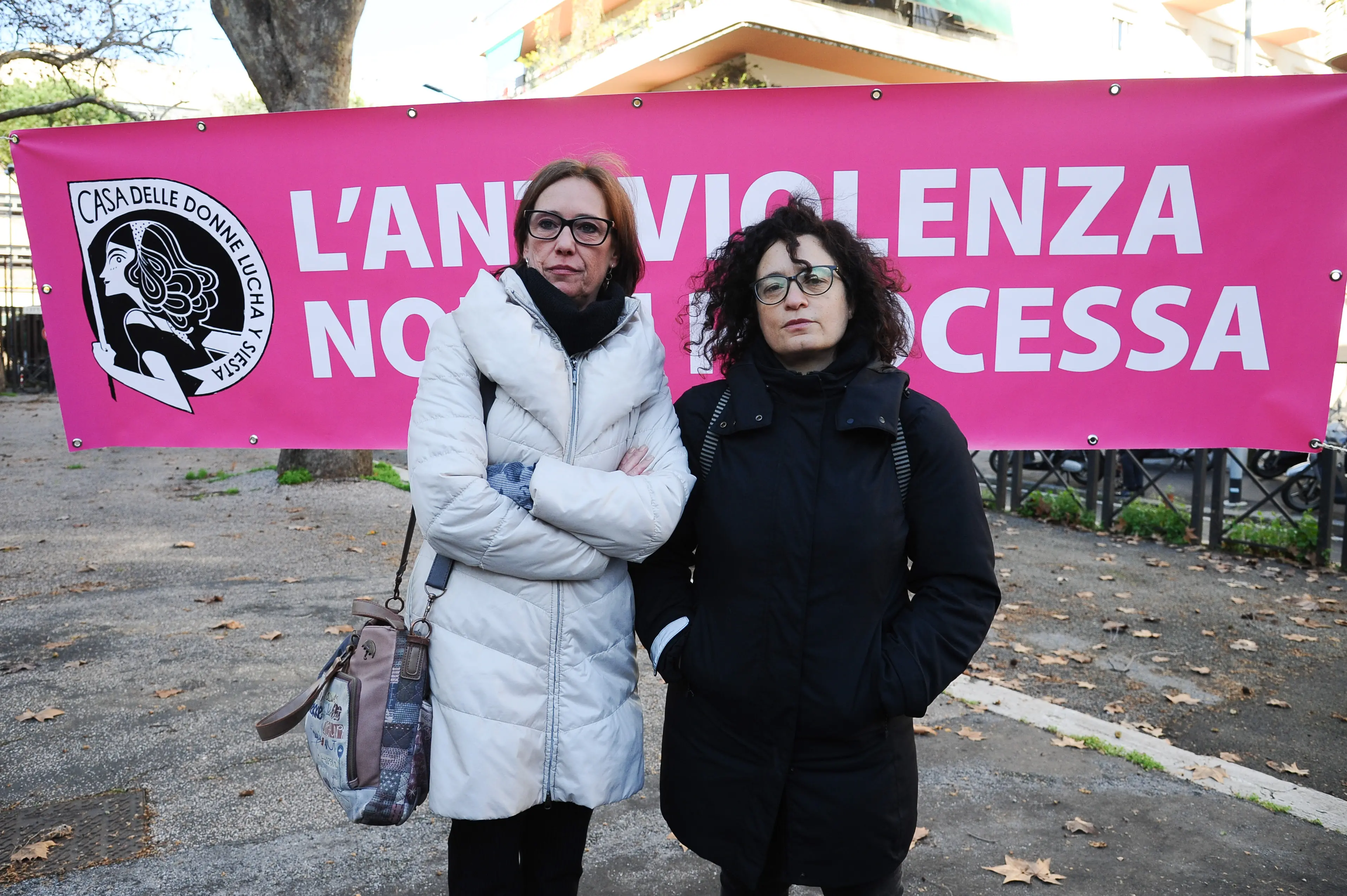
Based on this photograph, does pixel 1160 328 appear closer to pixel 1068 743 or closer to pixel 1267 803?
pixel 1267 803

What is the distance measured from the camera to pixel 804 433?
2.20 metres

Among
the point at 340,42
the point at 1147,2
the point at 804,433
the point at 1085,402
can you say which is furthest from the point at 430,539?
the point at 1147,2

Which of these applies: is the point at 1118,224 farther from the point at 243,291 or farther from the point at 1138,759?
the point at 243,291

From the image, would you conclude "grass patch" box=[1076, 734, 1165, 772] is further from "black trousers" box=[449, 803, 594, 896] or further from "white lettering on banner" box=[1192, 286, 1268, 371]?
"black trousers" box=[449, 803, 594, 896]

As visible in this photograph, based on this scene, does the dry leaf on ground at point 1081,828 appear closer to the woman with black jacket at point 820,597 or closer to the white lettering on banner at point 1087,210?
the woman with black jacket at point 820,597

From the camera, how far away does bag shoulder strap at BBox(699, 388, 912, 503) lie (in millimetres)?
2180

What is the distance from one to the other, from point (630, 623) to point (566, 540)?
0.34 meters

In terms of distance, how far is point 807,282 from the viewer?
89.7 inches

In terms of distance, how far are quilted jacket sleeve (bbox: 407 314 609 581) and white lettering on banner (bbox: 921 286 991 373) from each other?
1690mm

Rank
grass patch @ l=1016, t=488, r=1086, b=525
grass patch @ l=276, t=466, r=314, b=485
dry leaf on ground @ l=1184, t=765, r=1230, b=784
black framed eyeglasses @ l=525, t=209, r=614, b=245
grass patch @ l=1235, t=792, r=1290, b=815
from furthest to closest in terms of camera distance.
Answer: grass patch @ l=276, t=466, r=314, b=485, grass patch @ l=1016, t=488, r=1086, b=525, dry leaf on ground @ l=1184, t=765, r=1230, b=784, grass patch @ l=1235, t=792, r=1290, b=815, black framed eyeglasses @ l=525, t=209, r=614, b=245

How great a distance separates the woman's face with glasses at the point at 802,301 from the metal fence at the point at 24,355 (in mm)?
30229

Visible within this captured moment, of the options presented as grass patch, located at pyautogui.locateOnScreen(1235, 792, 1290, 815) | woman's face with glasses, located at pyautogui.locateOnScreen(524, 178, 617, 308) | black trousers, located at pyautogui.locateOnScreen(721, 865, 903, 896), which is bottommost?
grass patch, located at pyautogui.locateOnScreen(1235, 792, 1290, 815)

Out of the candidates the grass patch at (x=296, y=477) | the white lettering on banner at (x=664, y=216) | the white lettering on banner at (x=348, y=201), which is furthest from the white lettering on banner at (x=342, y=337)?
the grass patch at (x=296, y=477)

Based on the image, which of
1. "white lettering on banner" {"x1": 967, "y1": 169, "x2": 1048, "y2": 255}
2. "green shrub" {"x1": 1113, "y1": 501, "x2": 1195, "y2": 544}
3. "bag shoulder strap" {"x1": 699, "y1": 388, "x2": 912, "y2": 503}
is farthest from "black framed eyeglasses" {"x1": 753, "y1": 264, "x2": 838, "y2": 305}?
"green shrub" {"x1": 1113, "y1": 501, "x2": 1195, "y2": 544}
